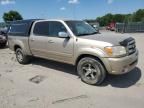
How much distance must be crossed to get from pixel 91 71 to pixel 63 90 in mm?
981

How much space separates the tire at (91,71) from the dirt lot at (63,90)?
0.60 ft

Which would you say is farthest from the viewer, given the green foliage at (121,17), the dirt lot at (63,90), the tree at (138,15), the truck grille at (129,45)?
the tree at (138,15)

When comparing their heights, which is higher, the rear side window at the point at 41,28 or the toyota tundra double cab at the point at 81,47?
the rear side window at the point at 41,28

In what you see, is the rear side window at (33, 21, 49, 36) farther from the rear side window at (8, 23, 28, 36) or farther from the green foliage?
the green foliage

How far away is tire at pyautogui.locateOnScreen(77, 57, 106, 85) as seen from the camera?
17.8 ft

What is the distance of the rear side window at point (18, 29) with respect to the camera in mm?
7802

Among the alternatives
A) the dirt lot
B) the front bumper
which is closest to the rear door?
the dirt lot

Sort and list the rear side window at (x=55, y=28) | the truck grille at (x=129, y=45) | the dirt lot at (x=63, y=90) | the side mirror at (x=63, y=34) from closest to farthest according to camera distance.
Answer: the dirt lot at (x=63, y=90), the truck grille at (x=129, y=45), the side mirror at (x=63, y=34), the rear side window at (x=55, y=28)

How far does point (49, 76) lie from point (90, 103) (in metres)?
2.43

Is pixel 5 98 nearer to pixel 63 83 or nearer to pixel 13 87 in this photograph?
Result: pixel 13 87

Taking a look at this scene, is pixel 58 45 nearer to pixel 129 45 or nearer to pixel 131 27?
pixel 129 45

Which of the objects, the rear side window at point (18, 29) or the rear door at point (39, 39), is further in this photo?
the rear side window at point (18, 29)

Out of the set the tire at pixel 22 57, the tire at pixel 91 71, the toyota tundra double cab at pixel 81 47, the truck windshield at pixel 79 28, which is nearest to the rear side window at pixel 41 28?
the toyota tundra double cab at pixel 81 47

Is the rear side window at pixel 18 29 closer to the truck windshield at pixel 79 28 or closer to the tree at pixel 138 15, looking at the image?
the truck windshield at pixel 79 28
